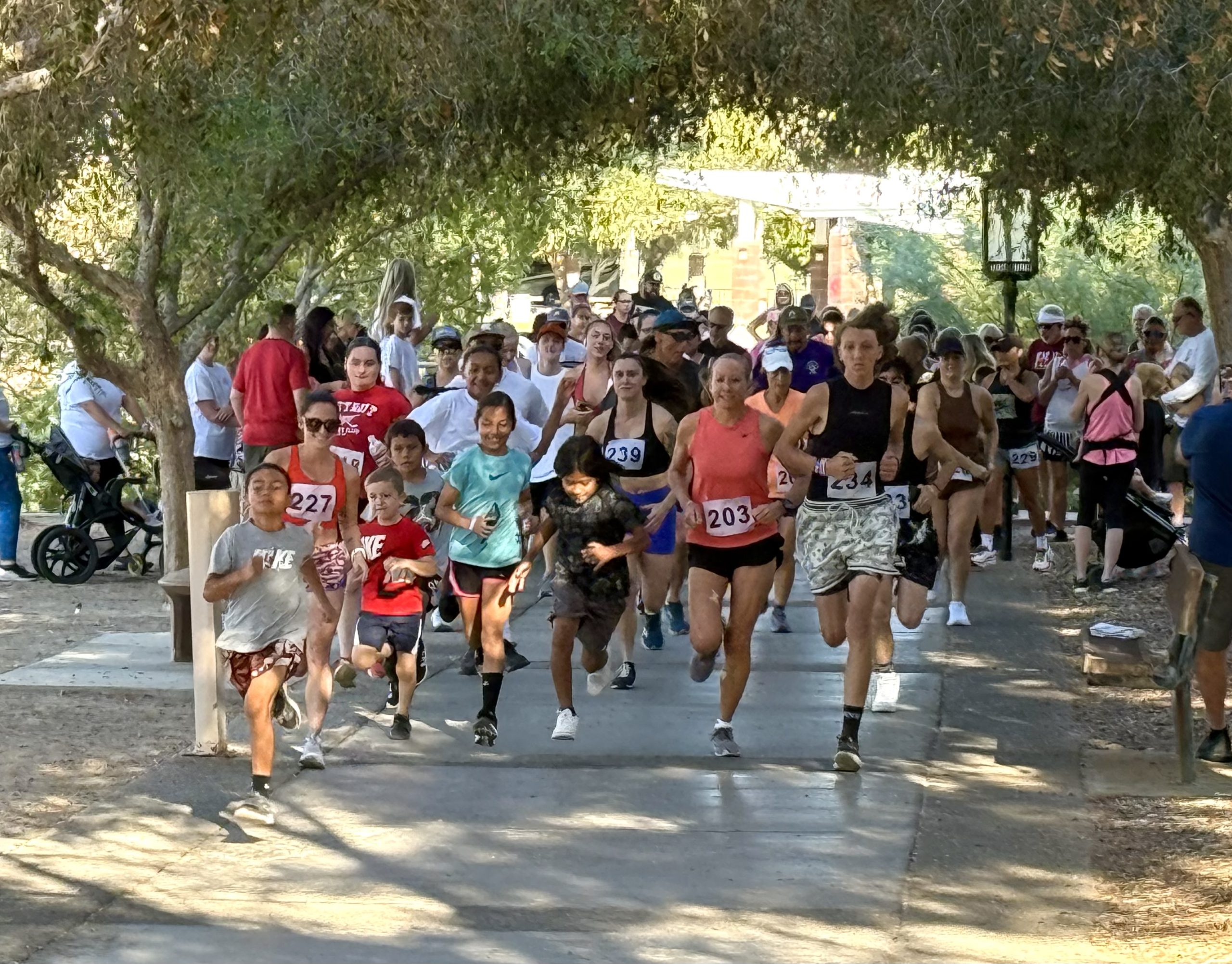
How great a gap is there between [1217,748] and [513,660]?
12.2ft

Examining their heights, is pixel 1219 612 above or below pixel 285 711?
above

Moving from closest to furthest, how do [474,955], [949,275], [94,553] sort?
[474,955]
[94,553]
[949,275]

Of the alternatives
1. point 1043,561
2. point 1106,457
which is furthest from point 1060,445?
point 1106,457

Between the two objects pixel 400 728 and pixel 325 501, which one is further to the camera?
pixel 400 728

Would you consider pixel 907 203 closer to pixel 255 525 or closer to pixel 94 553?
pixel 94 553

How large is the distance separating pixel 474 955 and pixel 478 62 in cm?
736

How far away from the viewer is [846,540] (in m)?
8.67

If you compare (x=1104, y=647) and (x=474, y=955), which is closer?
(x=474, y=955)

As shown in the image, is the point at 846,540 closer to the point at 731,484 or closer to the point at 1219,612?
the point at 731,484

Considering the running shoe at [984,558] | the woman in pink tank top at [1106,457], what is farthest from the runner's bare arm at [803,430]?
the running shoe at [984,558]

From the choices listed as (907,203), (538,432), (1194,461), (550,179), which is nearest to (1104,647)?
(1194,461)

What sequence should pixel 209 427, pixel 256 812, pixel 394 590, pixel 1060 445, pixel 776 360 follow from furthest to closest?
1. pixel 1060 445
2. pixel 209 427
3. pixel 776 360
4. pixel 394 590
5. pixel 256 812

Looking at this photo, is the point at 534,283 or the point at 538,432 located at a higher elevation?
the point at 534,283

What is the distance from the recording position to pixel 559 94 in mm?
13406
